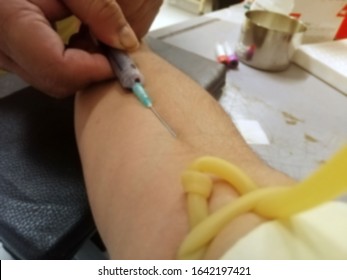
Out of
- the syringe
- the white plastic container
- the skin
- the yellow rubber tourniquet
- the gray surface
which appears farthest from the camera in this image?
the white plastic container

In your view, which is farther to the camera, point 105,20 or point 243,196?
point 105,20

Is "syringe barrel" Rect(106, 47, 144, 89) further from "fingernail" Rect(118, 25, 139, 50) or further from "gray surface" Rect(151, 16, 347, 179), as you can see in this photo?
"gray surface" Rect(151, 16, 347, 179)

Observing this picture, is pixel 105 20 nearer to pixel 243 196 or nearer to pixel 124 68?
pixel 124 68

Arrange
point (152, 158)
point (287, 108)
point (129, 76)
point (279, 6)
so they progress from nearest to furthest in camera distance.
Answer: point (152, 158)
point (129, 76)
point (287, 108)
point (279, 6)

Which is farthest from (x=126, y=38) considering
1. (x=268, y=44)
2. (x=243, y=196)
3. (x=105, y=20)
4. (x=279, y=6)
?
(x=279, y=6)

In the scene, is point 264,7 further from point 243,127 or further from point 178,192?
point 178,192

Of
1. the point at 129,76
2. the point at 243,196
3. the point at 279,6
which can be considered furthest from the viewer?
the point at 279,6

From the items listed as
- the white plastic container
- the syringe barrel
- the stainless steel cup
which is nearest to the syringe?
the syringe barrel
